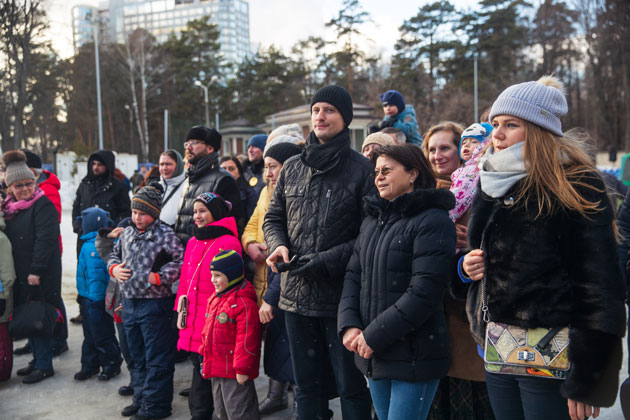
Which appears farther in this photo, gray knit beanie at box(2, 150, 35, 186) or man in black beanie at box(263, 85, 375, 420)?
gray knit beanie at box(2, 150, 35, 186)

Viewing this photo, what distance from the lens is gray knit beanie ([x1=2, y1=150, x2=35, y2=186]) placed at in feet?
16.7

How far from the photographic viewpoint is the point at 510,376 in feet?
6.82

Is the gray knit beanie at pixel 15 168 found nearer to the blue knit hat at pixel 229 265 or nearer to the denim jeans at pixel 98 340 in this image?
the denim jeans at pixel 98 340

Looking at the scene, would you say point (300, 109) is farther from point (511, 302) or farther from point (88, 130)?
point (511, 302)

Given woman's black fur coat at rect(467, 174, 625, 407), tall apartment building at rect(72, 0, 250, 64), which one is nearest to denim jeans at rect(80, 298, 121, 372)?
woman's black fur coat at rect(467, 174, 625, 407)

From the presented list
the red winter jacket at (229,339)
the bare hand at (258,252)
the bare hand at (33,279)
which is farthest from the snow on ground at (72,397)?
the bare hand at (258,252)

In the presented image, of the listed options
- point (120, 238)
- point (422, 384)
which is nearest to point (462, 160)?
point (422, 384)

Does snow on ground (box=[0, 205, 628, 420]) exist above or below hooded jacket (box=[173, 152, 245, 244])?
below

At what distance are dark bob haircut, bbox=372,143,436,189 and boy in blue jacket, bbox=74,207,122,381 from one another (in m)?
3.42

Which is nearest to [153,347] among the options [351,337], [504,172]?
[351,337]

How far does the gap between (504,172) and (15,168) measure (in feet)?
16.0

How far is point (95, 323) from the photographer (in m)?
4.90

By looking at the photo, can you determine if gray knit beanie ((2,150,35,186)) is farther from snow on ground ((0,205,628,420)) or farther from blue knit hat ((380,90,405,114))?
blue knit hat ((380,90,405,114))

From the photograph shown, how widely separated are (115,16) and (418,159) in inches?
4284
